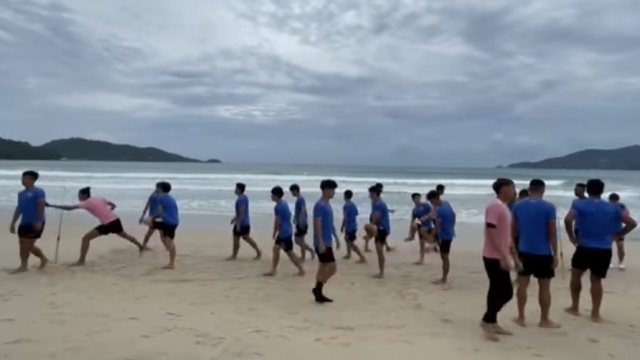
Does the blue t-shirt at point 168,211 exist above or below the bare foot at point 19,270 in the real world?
above

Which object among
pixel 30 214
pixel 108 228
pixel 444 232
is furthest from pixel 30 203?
pixel 444 232

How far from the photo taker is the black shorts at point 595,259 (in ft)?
22.2

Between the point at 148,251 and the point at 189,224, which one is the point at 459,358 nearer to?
the point at 148,251

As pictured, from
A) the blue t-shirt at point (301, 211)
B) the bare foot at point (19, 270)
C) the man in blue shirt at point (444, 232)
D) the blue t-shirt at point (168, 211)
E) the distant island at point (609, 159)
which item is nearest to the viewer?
the bare foot at point (19, 270)

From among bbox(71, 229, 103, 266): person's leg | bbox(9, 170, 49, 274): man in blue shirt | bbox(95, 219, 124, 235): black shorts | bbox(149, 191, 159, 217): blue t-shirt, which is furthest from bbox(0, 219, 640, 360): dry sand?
bbox(149, 191, 159, 217): blue t-shirt

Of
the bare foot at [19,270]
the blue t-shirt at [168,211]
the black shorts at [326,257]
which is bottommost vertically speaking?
the bare foot at [19,270]

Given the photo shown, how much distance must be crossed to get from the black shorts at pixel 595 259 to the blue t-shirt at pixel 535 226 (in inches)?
25.8

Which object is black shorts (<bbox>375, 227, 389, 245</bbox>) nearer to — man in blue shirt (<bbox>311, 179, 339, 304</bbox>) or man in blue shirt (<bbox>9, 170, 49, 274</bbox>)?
man in blue shirt (<bbox>311, 179, 339, 304</bbox>)

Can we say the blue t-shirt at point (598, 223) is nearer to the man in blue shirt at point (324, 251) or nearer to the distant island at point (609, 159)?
the man in blue shirt at point (324, 251)

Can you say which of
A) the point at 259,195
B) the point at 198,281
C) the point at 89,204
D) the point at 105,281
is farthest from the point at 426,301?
the point at 259,195

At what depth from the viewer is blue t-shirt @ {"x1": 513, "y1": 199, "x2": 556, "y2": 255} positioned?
257 inches

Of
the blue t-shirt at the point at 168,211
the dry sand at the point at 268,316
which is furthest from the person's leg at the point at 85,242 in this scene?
the blue t-shirt at the point at 168,211

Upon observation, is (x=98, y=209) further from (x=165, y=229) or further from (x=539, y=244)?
(x=539, y=244)

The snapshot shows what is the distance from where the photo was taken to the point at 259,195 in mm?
31891
